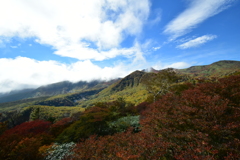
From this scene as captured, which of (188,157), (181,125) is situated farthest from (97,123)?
(188,157)

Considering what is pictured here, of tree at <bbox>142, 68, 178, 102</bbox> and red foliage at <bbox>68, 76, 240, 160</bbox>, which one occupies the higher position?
tree at <bbox>142, 68, 178, 102</bbox>

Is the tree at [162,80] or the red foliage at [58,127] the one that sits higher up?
the tree at [162,80]

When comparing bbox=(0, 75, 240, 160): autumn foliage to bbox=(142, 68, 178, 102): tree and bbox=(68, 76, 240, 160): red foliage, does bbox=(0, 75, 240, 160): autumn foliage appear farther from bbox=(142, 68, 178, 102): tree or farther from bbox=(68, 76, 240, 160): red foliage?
bbox=(142, 68, 178, 102): tree

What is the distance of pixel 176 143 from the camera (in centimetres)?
663

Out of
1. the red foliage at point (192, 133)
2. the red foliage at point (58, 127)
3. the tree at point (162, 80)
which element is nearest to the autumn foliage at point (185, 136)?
the red foliage at point (192, 133)

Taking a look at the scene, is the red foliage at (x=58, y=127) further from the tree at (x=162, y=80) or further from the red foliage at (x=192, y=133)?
the tree at (x=162, y=80)

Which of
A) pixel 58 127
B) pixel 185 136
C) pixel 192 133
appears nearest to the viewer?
pixel 192 133

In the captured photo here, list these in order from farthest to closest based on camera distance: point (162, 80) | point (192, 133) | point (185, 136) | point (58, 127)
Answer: point (162, 80), point (58, 127), point (185, 136), point (192, 133)

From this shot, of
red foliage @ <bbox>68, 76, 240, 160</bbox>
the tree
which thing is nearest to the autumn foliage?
red foliage @ <bbox>68, 76, 240, 160</bbox>

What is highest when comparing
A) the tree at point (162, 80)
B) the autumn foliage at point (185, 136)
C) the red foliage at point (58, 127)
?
the tree at point (162, 80)

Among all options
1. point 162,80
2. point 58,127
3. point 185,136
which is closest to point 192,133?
point 185,136

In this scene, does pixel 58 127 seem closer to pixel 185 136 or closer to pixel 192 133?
pixel 185 136

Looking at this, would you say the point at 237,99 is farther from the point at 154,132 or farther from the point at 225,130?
the point at 154,132

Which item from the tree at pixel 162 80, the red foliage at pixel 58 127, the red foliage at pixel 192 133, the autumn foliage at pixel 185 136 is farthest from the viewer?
the tree at pixel 162 80
